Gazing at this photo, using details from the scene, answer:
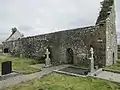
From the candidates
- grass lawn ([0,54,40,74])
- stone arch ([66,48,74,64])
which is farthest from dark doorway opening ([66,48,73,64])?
grass lawn ([0,54,40,74])

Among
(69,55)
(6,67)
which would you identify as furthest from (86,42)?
(6,67)

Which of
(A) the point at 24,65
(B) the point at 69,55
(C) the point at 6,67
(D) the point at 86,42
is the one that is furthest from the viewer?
(B) the point at 69,55

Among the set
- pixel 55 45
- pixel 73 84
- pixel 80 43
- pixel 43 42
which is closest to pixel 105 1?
pixel 80 43

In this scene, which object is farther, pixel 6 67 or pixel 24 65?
pixel 24 65

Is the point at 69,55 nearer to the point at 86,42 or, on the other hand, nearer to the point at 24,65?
the point at 86,42

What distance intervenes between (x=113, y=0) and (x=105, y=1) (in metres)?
0.83

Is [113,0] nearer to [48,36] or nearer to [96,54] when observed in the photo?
[96,54]

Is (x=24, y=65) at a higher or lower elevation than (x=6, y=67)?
lower

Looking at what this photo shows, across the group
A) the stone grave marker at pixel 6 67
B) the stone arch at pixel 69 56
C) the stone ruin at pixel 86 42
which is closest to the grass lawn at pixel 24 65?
the stone grave marker at pixel 6 67

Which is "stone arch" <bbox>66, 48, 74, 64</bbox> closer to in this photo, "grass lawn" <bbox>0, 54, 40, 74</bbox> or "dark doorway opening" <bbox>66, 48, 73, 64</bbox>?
"dark doorway opening" <bbox>66, 48, 73, 64</bbox>

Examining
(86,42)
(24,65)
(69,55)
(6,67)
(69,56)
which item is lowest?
(24,65)

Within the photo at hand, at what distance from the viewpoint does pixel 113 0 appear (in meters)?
14.8

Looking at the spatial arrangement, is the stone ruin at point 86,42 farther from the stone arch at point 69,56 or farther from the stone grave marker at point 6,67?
the stone grave marker at point 6,67

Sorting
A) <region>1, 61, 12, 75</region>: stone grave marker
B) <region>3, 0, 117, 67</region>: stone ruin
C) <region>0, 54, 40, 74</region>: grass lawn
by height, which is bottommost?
<region>0, 54, 40, 74</region>: grass lawn
